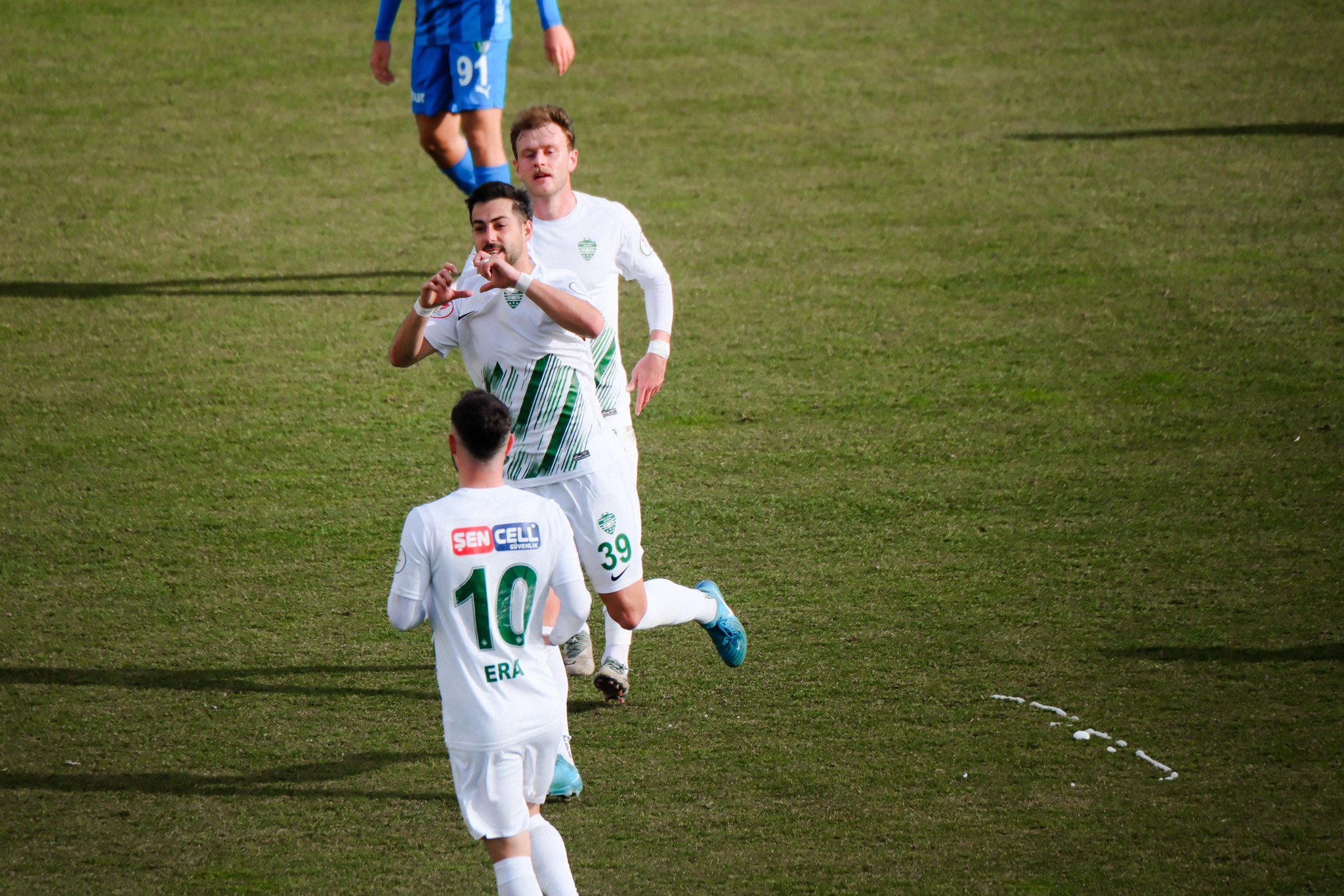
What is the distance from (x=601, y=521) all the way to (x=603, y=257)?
1103 mm

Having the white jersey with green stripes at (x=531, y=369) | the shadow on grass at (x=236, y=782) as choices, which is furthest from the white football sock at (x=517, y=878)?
the white jersey with green stripes at (x=531, y=369)

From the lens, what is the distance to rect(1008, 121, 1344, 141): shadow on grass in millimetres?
11398

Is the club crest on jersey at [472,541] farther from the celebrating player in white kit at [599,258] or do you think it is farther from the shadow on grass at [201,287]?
the shadow on grass at [201,287]

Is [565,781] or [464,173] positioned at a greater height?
[464,173]

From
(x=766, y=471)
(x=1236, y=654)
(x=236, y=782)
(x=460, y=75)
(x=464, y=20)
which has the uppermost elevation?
(x=464, y=20)

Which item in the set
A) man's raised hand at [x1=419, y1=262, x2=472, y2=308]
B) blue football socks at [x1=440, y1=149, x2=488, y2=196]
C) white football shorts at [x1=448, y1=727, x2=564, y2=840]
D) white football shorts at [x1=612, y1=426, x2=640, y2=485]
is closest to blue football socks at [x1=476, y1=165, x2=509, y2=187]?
blue football socks at [x1=440, y1=149, x2=488, y2=196]

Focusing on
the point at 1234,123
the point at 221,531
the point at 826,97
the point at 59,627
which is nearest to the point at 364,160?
the point at 826,97

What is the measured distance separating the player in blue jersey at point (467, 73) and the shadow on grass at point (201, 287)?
128cm

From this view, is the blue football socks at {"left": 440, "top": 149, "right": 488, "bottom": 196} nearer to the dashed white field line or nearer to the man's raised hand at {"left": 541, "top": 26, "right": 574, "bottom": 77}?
the man's raised hand at {"left": 541, "top": 26, "right": 574, "bottom": 77}

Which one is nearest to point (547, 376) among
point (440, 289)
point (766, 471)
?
point (440, 289)

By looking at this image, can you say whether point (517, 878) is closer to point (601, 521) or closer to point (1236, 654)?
point (601, 521)

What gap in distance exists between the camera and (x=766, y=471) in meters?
6.76

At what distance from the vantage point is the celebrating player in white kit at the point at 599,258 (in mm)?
5027

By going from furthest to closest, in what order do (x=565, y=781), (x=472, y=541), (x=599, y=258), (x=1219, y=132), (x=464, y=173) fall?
(x=1219, y=132)
(x=464, y=173)
(x=599, y=258)
(x=565, y=781)
(x=472, y=541)
